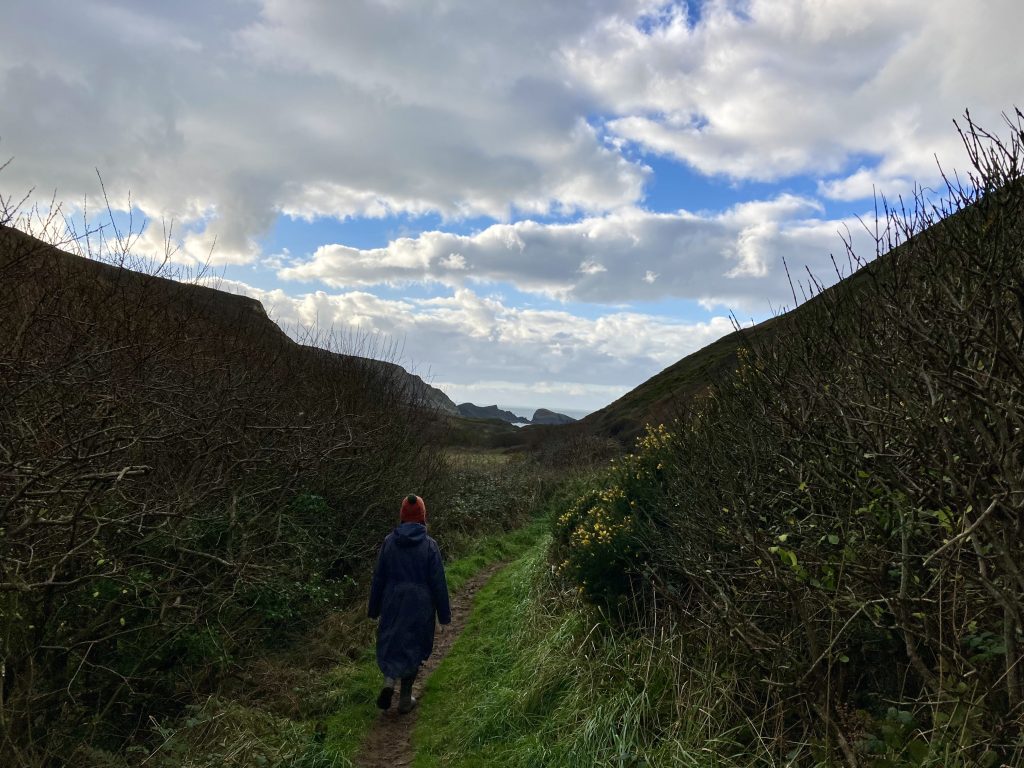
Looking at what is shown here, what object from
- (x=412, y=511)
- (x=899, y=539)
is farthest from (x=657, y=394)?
(x=899, y=539)

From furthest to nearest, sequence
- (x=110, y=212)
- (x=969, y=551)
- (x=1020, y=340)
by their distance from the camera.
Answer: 1. (x=110, y=212)
2. (x=969, y=551)
3. (x=1020, y=340)

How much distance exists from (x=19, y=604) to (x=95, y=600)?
0.66m

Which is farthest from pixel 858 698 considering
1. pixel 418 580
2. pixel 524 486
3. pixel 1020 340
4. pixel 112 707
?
pixel 524 486

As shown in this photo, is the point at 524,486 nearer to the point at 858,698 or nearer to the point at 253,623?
the point at 253,623

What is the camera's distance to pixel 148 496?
18.3 ft

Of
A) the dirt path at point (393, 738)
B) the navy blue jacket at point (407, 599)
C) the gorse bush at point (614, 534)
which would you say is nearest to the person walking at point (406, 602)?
the navy blue jacket at point (407, 599)

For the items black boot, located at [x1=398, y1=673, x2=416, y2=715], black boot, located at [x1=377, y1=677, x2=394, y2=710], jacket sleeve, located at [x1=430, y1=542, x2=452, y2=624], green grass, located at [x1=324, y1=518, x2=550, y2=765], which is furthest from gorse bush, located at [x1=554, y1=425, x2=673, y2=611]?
green grass, located at [x1=324, y1=518, x2=550, y2=765]

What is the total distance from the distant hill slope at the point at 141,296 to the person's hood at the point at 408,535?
4290 millimetres

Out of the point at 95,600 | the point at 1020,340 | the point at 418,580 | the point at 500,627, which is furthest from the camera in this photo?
the point at 500,627

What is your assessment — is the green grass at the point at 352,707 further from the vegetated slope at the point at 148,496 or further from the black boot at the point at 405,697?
the vegetated slope at the point at 148,496

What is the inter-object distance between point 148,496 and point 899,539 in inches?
233

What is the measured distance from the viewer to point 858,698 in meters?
3.46

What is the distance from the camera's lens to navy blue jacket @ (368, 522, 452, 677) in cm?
598

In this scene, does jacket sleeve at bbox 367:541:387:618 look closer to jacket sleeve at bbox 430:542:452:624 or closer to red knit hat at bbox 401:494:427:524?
red knit hat at bbox 401:494:427:524
